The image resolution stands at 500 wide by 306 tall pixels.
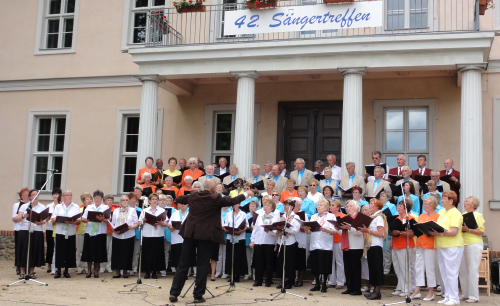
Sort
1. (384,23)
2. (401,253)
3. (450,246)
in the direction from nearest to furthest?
(450,246), (401,253), (384,23)

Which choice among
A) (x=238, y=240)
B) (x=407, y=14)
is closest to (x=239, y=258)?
(x=238, y=240)

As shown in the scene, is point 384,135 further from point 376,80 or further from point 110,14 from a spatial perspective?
point 110,14

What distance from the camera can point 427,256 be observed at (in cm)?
934

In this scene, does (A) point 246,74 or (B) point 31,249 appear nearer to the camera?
(B) point 31,249

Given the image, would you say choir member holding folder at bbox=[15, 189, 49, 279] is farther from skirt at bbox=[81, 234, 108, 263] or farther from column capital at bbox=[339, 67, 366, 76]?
column capital at bbox=[339, 67, 366, 76]

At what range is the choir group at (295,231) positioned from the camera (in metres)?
9.23

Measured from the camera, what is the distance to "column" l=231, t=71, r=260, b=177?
1284 centimetres

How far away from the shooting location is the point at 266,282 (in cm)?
1024

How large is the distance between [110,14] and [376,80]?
776 centimetres

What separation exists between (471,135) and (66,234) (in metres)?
8.25

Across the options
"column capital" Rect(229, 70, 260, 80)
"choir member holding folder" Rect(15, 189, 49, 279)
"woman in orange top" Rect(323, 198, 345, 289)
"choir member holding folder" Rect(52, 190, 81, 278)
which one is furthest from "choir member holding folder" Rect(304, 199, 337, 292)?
"choir member holding folder" Rect(15, 189, 49, 279)

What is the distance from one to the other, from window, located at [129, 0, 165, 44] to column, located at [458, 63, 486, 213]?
28.5ft

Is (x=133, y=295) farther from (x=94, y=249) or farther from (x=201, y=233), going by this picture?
(x=94, y=249)

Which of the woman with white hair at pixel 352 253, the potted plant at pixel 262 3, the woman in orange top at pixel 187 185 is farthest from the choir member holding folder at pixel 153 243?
the potted plant at pixel 262 3
